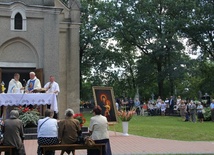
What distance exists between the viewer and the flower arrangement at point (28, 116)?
1733 cm

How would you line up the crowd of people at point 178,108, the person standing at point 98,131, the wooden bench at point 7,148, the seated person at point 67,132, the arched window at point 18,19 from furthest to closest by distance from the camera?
the crowd of people at point 178,108
the arched window at point 18,19
the seated person at point 67,132
the person standing at point 98,131
the wooden bench at point 7,148

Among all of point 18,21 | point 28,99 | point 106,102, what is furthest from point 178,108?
point 28,99

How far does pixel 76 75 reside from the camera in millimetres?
27906

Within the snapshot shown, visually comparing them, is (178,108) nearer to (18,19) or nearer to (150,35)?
(150,35)

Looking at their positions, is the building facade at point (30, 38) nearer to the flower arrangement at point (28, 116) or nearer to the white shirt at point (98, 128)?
the flower arrangement at point (28, 116)

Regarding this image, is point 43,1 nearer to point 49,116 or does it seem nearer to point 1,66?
A: point 1,66

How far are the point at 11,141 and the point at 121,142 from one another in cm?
679

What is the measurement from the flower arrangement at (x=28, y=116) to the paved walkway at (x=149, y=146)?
1114mm

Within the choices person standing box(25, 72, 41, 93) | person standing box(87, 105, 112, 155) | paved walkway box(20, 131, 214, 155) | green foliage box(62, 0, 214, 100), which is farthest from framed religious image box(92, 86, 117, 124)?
green foliage box(62, 0, 214, 100)

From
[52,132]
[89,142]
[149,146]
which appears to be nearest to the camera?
[89,142]

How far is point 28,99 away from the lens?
17.6 meters

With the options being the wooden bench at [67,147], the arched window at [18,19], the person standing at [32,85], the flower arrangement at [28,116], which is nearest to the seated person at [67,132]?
the wooden bench at [67,147]

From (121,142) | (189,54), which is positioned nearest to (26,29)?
(121,142)

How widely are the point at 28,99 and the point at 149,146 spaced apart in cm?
562
